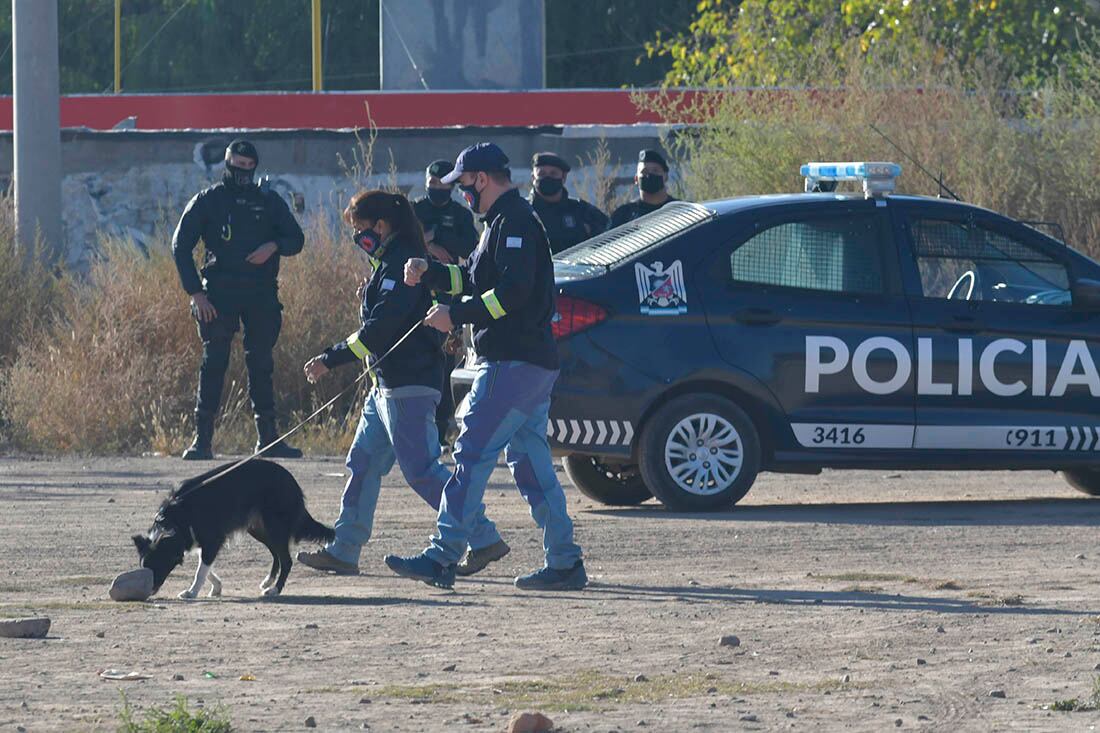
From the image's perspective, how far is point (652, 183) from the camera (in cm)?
1306

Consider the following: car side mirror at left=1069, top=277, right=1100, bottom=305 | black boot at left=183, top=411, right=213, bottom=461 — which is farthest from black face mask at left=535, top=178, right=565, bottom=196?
car side mirror at left=1069, top=277, right=1100, bottom=305

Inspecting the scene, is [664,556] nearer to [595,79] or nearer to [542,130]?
[542,130]

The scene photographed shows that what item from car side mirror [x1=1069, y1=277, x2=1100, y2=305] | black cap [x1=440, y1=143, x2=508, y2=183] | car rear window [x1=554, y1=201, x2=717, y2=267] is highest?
black cap [x1=440, y1=143, x2=508, y2=183]

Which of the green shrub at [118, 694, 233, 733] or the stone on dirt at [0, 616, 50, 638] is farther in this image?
the stone on dirt at [0, 616, 50, 638]

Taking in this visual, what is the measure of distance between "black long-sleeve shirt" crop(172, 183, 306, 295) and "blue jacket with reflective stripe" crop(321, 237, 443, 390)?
4814 millimetres

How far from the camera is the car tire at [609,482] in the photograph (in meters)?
11.6

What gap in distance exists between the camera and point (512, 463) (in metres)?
8.62

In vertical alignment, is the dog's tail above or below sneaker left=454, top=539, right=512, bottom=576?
above

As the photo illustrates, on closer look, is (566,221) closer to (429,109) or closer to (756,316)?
(756,316)

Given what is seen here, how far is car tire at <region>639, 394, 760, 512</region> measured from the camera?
427 inches

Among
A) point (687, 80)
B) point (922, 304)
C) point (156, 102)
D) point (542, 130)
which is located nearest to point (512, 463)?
point (922, 304)

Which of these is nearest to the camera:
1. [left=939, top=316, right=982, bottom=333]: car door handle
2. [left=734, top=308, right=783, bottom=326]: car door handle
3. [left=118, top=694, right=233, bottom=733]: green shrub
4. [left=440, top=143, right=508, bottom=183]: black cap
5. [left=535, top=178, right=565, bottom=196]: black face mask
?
[left=118, top=694, right=233, bottom=733]: green shrub

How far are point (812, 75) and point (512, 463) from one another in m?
12.3

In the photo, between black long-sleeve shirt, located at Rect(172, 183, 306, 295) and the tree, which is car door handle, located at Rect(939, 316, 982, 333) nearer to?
black long-sleeve shirt, located at Rect(172, 183, 306, 295)
